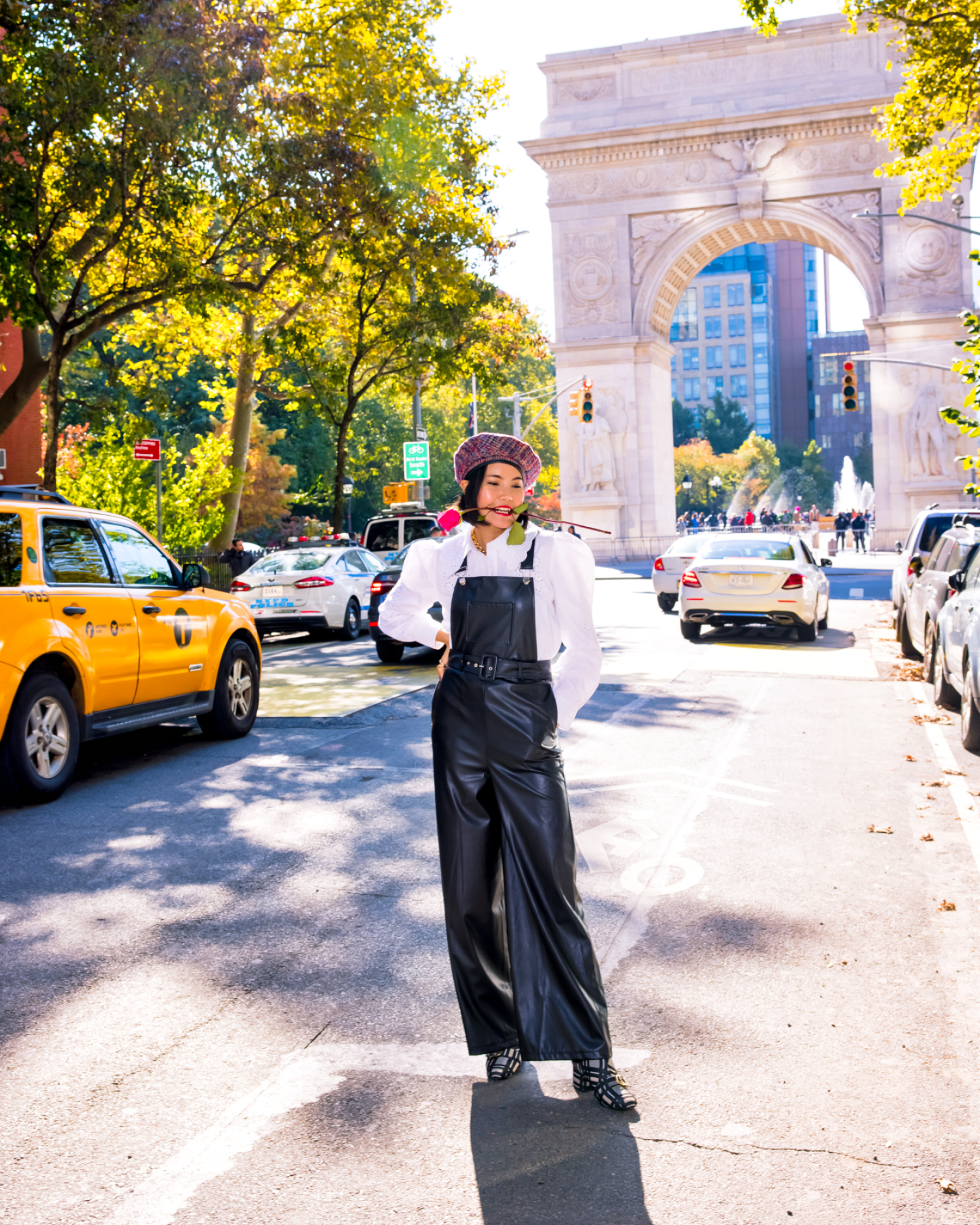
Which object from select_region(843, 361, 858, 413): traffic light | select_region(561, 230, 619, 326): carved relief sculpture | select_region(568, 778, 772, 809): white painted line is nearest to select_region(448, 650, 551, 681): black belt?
select_region(568, 778, 772, 809): white painted line

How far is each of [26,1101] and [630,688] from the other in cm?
984

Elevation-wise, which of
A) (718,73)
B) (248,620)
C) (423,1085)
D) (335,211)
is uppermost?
(718,73)

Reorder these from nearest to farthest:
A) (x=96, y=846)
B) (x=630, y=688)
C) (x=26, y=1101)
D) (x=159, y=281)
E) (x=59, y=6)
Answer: (x=26, y=1101)
(x=96, y=846)
(x=630, y=688)
(x=59, y=6)
(x=159, y=281)

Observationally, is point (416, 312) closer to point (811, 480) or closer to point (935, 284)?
point (935, 284)

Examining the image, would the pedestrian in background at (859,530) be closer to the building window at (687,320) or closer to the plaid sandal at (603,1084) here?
the plaid sandal at (603,1084)

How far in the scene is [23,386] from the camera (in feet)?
58.2

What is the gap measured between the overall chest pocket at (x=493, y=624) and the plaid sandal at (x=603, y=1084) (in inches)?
46.7

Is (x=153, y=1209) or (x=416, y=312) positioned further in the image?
(x=416, y=312)

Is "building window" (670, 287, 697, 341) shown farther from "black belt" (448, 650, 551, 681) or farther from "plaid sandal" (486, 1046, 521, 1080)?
"plaid sandal" (486, 1046, 521, 1080)

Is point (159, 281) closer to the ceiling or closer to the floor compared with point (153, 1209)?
closer to the ceiling

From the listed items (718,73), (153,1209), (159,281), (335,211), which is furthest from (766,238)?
(153,1209)

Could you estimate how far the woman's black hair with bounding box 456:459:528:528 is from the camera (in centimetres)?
376

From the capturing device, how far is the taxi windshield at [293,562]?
795 inches

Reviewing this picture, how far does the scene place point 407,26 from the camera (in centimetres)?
2567
